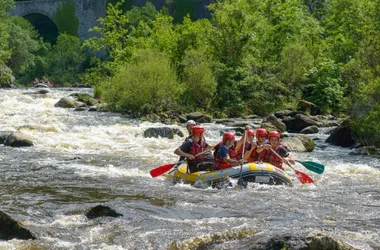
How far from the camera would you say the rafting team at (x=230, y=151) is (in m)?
11.8

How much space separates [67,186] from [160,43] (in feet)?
63.5

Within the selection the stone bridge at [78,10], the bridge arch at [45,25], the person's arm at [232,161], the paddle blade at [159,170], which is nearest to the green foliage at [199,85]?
the paddle blade at [159,170]

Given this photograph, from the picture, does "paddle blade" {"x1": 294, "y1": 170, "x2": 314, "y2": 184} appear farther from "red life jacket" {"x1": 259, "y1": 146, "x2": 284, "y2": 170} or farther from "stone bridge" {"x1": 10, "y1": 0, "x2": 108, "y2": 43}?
"stone bridge" {"x1": 10, "y1": 0, "x2": 108, "y2": 43}

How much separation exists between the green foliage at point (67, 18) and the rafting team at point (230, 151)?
6110cm

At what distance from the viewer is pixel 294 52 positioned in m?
29.1

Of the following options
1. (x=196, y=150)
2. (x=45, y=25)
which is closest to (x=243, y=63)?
(x=196, y=150)

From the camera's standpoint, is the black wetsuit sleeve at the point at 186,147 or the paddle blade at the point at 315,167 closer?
the black wetsuit sleeve at the point at 186,147

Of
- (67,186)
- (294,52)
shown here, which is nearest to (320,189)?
(67,186)

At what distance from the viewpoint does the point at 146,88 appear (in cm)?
2469

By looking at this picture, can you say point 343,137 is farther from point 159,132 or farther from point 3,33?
point 3,33

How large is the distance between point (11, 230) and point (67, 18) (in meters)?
66.2

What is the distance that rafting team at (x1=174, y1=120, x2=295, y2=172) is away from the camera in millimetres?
11812

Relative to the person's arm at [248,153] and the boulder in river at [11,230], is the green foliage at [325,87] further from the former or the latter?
the boulder in river at [11,230]

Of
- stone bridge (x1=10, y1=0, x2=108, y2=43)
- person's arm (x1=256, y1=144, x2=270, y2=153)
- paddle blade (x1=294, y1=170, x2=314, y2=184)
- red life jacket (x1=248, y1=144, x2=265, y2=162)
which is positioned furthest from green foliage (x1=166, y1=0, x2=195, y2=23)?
person's arm (x1=256, y1=144, x2=270, y2=153)
